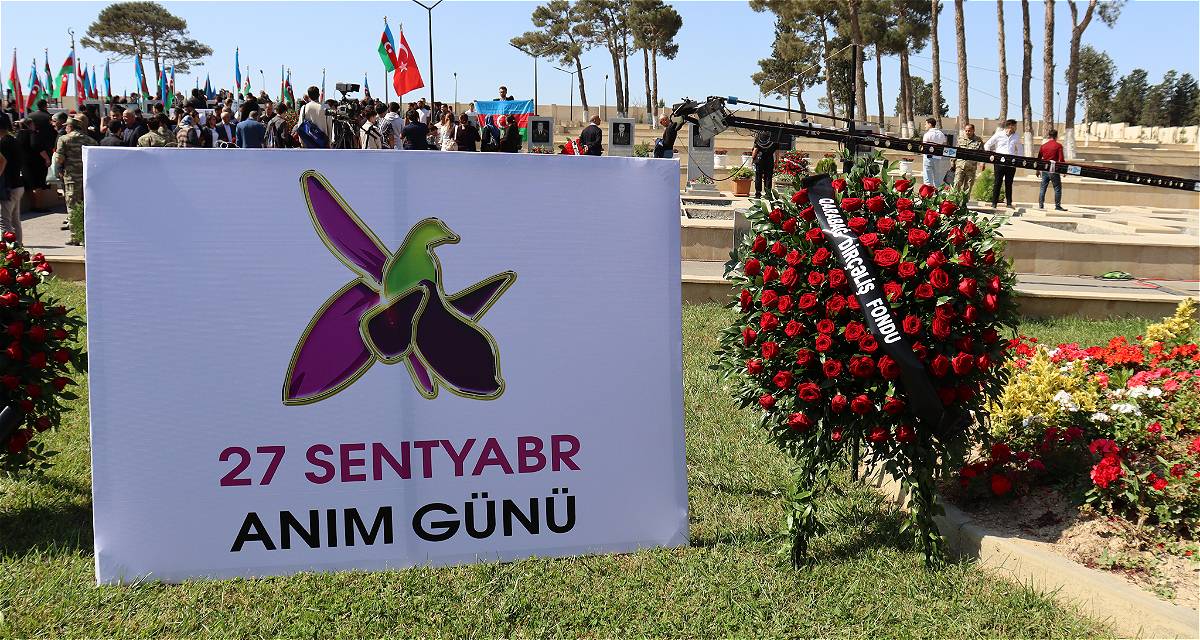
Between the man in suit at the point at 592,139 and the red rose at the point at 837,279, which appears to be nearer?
the red rose at the point at 837,279

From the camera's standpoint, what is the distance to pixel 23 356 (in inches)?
138

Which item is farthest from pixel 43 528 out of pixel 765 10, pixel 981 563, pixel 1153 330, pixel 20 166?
pixel 765 10

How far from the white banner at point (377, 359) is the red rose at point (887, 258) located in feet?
2.71

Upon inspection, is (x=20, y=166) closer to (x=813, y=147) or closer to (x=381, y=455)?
(x=381, y=455)

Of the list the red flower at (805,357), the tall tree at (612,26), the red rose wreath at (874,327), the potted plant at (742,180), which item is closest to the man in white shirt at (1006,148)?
the potted plant at (742,180)

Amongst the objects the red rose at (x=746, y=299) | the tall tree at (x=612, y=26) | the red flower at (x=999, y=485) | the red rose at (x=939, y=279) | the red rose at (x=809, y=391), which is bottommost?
the red flower at (x=999, y=485)

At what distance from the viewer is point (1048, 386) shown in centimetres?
384

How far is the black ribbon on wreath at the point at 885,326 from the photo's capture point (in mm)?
3021

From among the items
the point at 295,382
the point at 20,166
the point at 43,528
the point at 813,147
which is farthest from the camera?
the point at 813,147

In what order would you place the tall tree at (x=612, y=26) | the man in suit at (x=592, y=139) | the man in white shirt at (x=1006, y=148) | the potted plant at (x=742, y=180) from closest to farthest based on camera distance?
1. the man in white shirt at (x=1006, y=148)
2. the man in suit at (x=592, y=139)
3. the potted plant at (x=742, y=180)
4. the tall tree at (x=612, y=26)

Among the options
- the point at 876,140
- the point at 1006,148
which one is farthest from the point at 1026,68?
the point at 876,140

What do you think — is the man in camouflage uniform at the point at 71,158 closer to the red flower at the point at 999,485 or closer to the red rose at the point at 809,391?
the red rose at the point at 809,391

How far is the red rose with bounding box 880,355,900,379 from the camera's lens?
303cm

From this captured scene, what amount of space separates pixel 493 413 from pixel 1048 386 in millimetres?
2647
